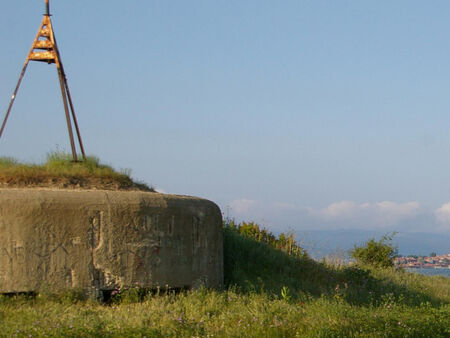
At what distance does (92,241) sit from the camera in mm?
7922

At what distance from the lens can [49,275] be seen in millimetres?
7770

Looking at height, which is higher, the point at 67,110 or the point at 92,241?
the point at 67,110

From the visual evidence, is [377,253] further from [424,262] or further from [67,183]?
[67,183]

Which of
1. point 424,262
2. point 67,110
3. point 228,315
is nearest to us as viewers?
point 228,315

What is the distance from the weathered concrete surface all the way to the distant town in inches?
377

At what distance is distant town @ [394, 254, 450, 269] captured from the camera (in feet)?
55.3

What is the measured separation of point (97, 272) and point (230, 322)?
194cm

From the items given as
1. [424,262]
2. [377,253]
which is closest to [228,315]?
[377,253]

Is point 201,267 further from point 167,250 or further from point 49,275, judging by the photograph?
point 49,275

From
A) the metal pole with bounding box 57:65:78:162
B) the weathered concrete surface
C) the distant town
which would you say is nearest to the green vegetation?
the weathered concrete surface

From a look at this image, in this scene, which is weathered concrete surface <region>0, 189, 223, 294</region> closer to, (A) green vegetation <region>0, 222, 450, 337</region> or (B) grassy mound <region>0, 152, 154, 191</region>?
(A) green vegetation <region>0, 222, 450, 337</region>

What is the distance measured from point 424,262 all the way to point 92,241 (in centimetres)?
1771

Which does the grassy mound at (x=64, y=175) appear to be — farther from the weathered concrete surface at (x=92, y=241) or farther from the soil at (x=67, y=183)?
the weathered concrete surface at (x=92, y=241)

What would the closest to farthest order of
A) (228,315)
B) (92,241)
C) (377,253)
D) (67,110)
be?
(228,315), (92,241), (67,110), (377,253)
